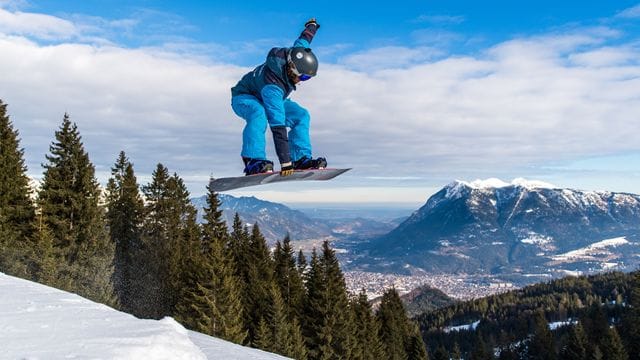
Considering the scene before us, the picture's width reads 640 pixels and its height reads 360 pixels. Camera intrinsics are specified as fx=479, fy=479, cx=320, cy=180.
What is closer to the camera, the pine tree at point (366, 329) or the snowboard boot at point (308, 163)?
the snowboard boot at point (308, 163)

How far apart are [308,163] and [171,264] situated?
3393 cm

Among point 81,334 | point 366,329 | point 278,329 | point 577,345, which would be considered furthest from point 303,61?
point 577,345

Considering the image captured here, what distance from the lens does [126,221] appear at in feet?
142

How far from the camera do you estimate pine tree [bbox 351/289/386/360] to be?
141 ft

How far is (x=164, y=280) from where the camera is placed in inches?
1542

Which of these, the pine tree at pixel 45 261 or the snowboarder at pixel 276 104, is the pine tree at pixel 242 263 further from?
the snowboarder at pixel 276 104

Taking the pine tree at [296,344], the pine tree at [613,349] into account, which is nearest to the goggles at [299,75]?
the pine tree at [296,344]

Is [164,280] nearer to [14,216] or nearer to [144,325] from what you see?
[14,216]

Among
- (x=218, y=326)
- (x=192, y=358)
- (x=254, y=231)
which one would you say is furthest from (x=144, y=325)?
(x=254, y=231)

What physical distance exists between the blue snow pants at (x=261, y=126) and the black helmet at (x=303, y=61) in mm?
868

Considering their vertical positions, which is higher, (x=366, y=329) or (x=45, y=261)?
(x=45, y=261)

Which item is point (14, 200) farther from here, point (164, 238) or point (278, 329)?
point (278, 329)

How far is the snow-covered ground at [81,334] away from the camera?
4.70m

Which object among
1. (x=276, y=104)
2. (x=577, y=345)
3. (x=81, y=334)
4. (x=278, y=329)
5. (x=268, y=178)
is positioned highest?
(x=276, y=104)
